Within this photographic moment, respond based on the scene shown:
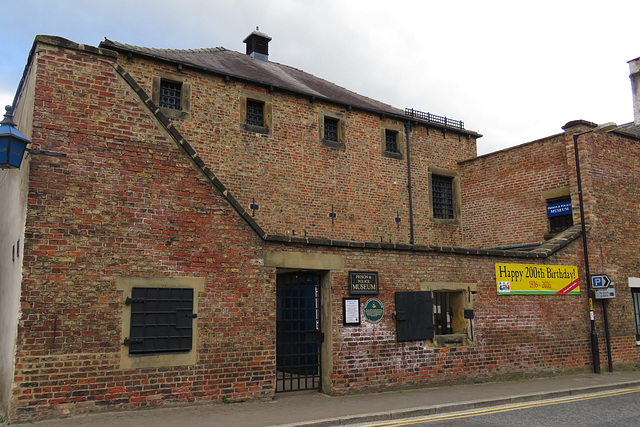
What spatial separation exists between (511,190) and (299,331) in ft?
37.4

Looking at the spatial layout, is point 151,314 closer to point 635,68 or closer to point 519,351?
point 519,351

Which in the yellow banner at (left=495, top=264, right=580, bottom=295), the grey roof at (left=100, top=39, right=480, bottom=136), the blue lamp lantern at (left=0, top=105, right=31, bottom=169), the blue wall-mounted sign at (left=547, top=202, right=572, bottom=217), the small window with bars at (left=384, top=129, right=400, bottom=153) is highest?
the grey roof at (left=100, top=39, right=480, bottom=136)

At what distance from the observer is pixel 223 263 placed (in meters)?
9.17

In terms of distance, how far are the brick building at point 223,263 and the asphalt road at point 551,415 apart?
2253mm

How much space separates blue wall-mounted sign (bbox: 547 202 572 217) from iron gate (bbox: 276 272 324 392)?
31.3ft

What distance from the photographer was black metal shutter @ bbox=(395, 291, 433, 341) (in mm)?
10852

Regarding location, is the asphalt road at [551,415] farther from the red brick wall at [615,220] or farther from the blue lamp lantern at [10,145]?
the blue lamp lantern at [10,145]

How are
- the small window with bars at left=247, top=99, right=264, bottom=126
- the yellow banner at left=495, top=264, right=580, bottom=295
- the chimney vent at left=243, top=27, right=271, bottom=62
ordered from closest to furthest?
the yellow banner at left=495, top=264, right=580, bottom=295 < the small window with bars at left=247, top=99, right=264, bottom=126 < the chimney vent at left=243, top=27, right=271, bottom=62

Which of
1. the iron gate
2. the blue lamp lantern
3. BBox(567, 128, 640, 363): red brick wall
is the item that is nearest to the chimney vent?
BBox(567, 128, 640, 363): red brick wall

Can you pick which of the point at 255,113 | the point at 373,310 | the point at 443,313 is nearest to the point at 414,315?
the point at 373,310

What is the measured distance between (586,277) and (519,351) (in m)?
3.57

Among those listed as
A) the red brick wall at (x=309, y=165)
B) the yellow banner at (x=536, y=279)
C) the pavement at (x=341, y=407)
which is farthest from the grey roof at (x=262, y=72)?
the pavement at (x=341, y=407)

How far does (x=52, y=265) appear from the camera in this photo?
25.6ft

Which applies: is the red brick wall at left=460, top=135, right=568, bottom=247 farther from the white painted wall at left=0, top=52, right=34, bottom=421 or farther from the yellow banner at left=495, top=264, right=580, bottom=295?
the white painted wall at left=0, top=52, right=34, bottom=421
